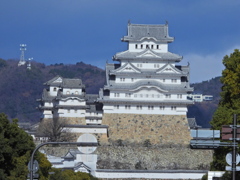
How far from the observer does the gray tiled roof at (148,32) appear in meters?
99.8

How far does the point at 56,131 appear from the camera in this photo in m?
93.4

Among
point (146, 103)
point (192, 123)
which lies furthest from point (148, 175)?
point (192, 123)

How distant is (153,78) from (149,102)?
2869 mm

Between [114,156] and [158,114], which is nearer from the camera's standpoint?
[114,156]

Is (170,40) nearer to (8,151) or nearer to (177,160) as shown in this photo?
(177,160)

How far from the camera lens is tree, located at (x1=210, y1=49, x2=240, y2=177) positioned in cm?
5128

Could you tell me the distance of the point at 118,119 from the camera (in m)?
96.1

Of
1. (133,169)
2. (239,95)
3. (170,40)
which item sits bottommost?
(133,169)

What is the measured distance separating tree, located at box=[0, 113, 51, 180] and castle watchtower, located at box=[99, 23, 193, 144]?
3944 centimetres

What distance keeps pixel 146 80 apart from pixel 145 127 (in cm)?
442

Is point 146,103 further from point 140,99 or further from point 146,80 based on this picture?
point 146,80

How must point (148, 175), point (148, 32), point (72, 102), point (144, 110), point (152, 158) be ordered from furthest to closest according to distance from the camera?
point (148, 32) → point (72, 102) → point (144, 110) → point (152, 158) → point (148, 175)

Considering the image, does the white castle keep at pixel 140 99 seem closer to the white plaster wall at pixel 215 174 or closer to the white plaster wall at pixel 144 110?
the white plaster wall at pixel 144 110

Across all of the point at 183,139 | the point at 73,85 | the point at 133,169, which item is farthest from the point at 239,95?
the point at 73,85
